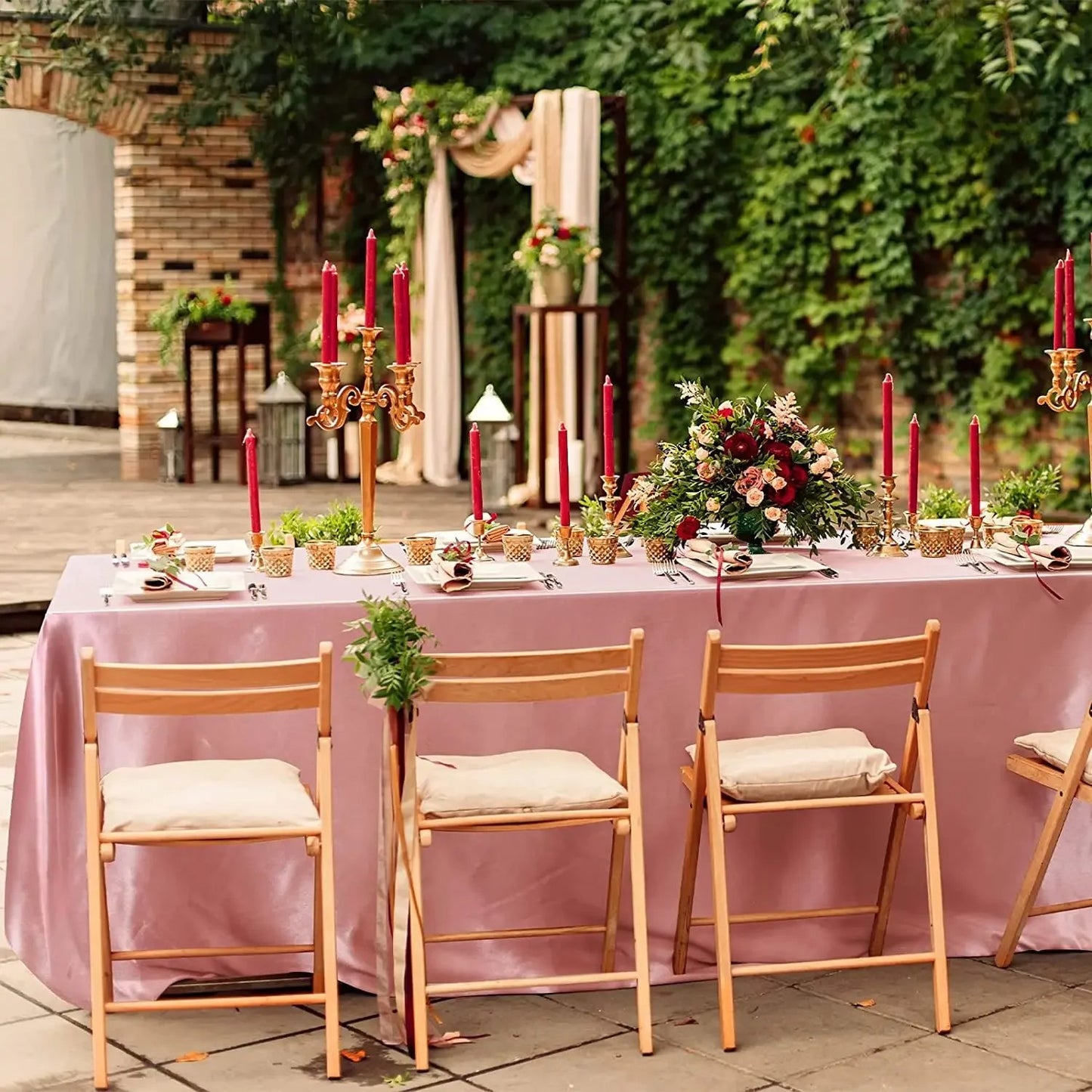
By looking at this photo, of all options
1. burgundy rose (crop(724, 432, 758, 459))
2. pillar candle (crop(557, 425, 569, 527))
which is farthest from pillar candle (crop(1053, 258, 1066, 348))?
pillar candle (crop(557, 425, 569, 527))

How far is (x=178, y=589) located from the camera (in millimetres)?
3746

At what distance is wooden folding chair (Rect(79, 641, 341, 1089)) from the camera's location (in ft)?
10.7

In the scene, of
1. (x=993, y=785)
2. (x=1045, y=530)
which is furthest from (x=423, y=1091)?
(x=1045, y=530)

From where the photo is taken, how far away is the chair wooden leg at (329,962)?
331 centimetres

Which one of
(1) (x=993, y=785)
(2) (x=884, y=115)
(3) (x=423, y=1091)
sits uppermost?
(2) (x=884, y=115)

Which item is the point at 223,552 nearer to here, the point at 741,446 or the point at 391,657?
the point at 391,657

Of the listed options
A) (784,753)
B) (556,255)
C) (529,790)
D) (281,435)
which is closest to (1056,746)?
(784,753)

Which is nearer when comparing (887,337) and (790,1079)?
(790,1079)

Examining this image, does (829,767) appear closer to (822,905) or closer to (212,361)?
(822,905)

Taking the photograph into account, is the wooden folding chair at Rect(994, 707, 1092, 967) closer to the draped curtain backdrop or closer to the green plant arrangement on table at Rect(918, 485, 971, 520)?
the green plant arrangement on table at Rect(918, 485, 971, 520)

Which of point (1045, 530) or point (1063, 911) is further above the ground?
point (1045, 530)

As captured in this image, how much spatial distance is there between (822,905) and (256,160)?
987cm

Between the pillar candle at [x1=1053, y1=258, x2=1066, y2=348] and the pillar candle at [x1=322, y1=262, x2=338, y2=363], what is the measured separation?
1.63 meters

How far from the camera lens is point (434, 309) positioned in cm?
1167
